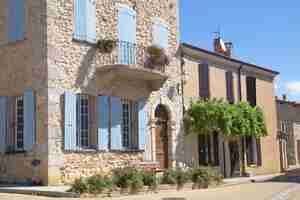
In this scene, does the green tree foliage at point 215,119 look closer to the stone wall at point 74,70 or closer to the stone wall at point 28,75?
the stone wall at point 74,70

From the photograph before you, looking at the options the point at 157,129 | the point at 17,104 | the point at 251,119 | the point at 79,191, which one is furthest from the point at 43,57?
the point at 251,119

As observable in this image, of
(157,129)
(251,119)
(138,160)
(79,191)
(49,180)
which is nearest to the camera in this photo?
(79,191)

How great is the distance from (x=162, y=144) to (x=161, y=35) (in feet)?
14.1

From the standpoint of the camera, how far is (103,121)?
1609 cm

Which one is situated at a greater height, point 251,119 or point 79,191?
point 251,119

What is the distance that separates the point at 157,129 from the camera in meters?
18.8

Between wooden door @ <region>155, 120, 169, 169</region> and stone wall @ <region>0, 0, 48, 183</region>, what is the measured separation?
17.9 ft

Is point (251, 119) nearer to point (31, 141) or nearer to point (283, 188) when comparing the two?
point (283, 188)

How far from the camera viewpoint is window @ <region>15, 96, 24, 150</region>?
15.3m

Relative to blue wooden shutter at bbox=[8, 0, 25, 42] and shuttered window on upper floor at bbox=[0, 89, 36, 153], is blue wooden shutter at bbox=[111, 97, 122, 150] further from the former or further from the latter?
blue wooden shutter at bbox=[8, 0, 25, 42]

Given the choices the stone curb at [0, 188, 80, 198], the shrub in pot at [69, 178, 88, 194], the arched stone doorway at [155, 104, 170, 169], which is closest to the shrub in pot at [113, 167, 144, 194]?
the shrub in pot at [69, 178, 88, 194]

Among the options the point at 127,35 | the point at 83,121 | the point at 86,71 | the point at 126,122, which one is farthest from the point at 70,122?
the point at 127,35

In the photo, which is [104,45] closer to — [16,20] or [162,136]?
[16,20]

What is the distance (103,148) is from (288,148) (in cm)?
2139
